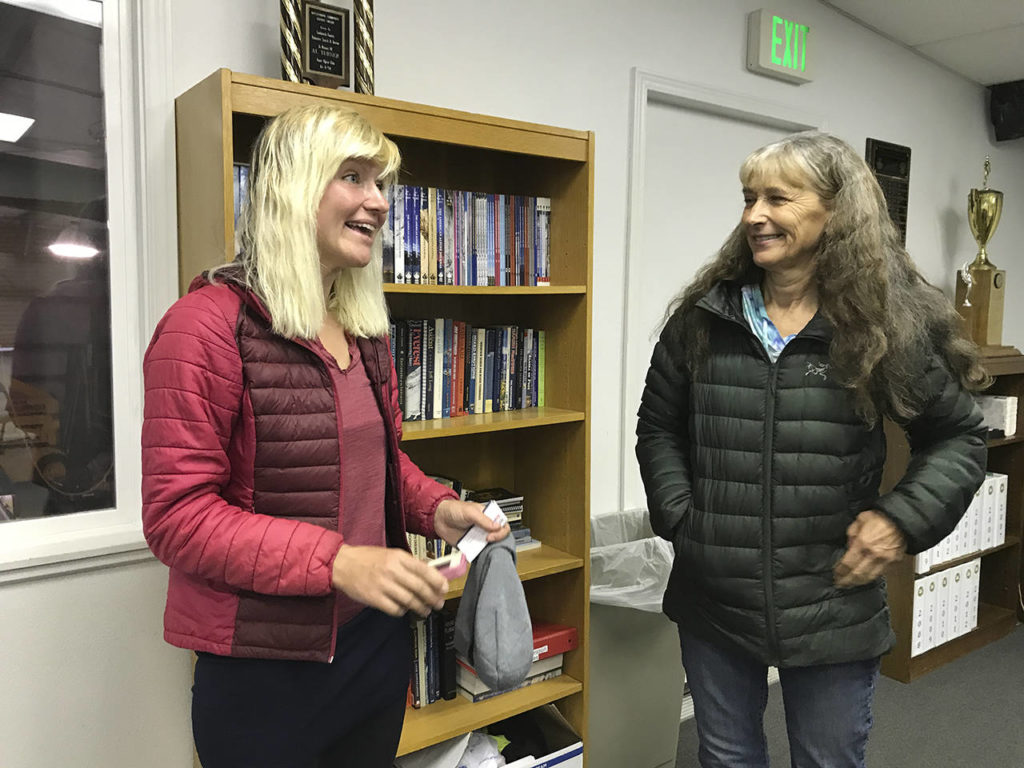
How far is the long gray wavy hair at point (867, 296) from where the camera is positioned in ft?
4.53

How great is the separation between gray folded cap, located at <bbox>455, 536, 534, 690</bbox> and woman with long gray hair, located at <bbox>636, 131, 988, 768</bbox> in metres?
0.38

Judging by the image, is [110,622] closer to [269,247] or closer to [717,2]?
[269,247]

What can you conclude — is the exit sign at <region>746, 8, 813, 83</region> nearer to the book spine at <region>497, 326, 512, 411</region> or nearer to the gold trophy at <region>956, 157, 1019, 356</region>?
Answer: the gold trophy at <region>956, 157, 1019, 356</region>

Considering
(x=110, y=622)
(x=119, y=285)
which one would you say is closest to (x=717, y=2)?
(x=119, y=285)

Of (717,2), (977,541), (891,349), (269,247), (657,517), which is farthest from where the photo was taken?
(977,541)

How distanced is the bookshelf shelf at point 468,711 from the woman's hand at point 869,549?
887mm

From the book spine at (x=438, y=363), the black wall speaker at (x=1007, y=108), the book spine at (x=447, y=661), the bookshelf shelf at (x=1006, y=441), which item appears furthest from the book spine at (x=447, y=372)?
the black wall speaker at (x=1007, y=108)

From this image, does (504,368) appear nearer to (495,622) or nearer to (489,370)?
(489,370)

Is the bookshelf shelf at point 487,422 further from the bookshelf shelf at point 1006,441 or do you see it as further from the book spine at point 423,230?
the bookshelf shelf at point 1006,441

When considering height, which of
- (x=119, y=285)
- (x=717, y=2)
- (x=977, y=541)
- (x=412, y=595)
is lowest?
(x=977, y=541)

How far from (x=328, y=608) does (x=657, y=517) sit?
0.72 metres

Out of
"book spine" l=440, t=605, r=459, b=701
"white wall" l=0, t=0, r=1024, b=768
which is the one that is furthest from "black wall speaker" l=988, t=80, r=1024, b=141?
"book spine" l=440, t=605, r=459, b=701

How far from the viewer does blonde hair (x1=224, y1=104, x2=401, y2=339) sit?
1.11 meters

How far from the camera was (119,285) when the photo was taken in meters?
1.63
